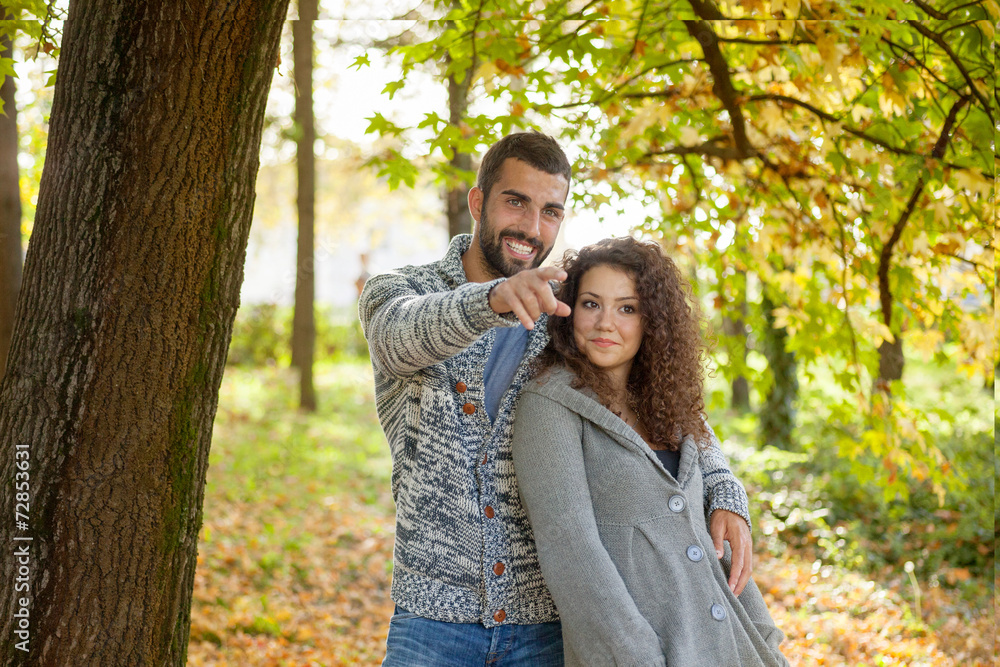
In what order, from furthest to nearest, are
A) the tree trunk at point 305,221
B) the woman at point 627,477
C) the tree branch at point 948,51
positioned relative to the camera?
the tree trunk at point 305,221
the tree branch at point 948,51
the woman at point 627,477

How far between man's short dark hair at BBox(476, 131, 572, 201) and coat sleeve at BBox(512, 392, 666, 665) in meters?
0.65

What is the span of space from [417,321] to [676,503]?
73 centimetres

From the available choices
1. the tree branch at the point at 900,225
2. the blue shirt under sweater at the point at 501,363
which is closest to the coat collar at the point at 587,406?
the blue shirt under sweater at the point at 501,363

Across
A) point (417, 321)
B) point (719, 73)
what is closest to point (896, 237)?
point (719, 73)

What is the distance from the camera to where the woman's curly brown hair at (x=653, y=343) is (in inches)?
77.1

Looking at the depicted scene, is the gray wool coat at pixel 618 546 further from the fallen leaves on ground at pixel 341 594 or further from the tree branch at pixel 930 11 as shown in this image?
the fallen leaves on ground at pixel 341 594

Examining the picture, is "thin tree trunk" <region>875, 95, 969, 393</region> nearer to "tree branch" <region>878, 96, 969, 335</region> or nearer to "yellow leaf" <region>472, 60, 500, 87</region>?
"tree branch" <region>878, 96, 969, 335</region>

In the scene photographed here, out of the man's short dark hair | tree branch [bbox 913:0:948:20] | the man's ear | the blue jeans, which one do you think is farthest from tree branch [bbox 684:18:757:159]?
the blue jeans

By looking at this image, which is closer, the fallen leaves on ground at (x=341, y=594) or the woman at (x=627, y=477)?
the woman at (x=627, y=477)

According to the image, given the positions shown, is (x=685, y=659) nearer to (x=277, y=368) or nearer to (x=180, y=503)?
(x=180, y=503)

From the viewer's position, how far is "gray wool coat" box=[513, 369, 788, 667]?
1.65 m

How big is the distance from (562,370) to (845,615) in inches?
143

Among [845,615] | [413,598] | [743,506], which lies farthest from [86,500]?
[845,615]

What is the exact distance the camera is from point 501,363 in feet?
6.57
